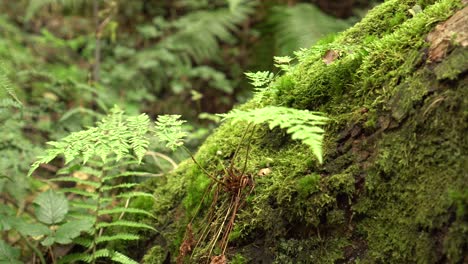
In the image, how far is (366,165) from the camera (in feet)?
5.60

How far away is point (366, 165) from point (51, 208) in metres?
1.69

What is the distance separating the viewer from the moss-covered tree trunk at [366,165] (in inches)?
58.6

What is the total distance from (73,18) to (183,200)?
18.6 ft

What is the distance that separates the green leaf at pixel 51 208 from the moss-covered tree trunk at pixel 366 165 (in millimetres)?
581

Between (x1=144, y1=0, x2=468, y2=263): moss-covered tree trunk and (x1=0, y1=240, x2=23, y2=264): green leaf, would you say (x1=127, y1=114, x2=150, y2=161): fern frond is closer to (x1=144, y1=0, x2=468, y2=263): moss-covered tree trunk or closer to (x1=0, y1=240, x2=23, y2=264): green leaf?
(x1=144, y1=0, x2=468, y2=263): moss-covered tree trunk

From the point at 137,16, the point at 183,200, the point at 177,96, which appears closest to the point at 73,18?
the point at 137,16

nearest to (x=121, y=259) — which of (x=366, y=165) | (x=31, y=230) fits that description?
(x=31, y=230)

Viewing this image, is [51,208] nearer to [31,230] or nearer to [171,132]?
[31,230]

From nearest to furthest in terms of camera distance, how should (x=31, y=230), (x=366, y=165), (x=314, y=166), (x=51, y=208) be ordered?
(x=366, y=165) → (x=314, y=166) → (x=31, y=230) → (x=51, y=208)

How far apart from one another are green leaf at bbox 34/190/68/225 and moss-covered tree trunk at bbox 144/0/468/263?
58 centimetres

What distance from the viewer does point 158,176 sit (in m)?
2.78

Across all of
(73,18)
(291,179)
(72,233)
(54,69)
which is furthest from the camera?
(73,18)

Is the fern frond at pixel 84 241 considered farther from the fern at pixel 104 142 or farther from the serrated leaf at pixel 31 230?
the fern at pixel 104 142

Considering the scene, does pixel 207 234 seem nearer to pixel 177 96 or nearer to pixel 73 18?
pixel 177 96
